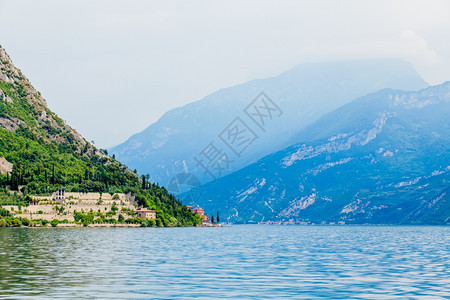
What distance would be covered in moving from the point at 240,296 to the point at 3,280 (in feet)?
64.0

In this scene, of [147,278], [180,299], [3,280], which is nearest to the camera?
[180,299]

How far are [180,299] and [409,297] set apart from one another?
16022 mm

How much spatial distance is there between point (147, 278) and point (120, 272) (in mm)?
5354

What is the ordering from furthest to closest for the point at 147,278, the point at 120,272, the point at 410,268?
the point at 410,268, the point at 120,272, the point at 147,278

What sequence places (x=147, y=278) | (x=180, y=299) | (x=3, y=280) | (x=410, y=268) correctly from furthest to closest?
(x=410, y=268), (x=147, y=278), (x=3, y=280), (x=180, y=299)

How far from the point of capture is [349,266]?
72125 millimetres

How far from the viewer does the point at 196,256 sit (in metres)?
86.4

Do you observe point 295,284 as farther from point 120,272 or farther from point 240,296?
point 120,272

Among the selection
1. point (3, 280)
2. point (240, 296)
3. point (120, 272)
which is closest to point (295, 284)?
point (240, 296)

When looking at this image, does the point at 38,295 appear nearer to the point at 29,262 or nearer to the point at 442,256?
the point at 29,262

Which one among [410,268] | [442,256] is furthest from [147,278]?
[442,256]

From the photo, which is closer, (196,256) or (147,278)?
(147,278)

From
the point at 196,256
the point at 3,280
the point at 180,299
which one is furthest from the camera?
the point at 196,256

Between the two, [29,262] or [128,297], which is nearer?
[128,297]
